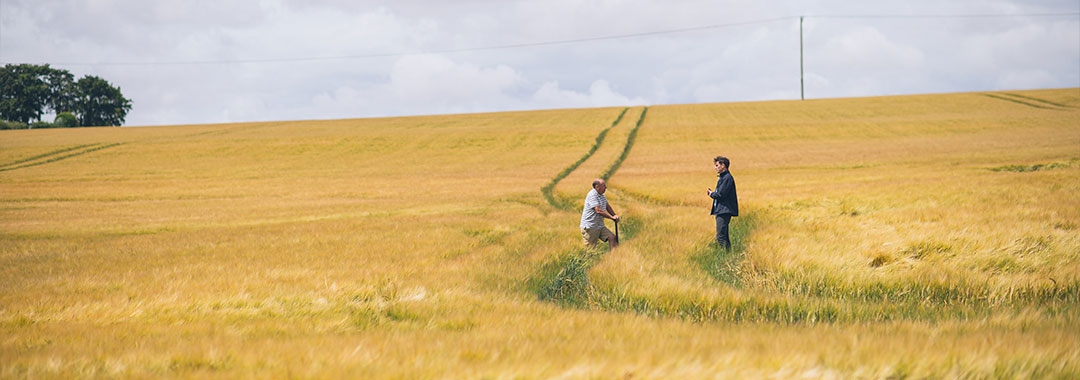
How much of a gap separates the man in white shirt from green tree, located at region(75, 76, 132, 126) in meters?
136

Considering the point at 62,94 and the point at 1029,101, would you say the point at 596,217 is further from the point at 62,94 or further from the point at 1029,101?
the point at 62,94

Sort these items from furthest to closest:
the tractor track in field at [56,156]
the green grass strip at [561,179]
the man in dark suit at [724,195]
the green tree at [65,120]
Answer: the green tree at [65,120] < the tractor track in field at [56,156] < the green grass strip at [561,179] < the man in dark suit at [724,195]

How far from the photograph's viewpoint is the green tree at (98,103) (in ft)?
379

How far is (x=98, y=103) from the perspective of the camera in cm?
11644

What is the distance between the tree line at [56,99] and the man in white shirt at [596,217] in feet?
420

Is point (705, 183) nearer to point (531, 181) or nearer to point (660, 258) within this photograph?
point (531, 181)

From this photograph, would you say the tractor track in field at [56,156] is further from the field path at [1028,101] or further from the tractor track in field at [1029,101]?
the field path at [1028,101]

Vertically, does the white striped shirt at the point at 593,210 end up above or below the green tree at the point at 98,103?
below

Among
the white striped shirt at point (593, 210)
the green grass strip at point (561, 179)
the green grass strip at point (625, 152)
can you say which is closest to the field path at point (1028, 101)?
the green grass strip at point (625, 152)

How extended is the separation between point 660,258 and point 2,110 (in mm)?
139224

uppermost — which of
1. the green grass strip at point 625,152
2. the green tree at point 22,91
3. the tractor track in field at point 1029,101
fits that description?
the green tree at point 22,91

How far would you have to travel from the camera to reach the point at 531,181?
114 feet

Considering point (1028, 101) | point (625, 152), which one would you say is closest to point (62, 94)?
point (625, 152)

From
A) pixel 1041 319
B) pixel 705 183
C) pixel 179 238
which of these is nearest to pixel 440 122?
pixel 705 183
